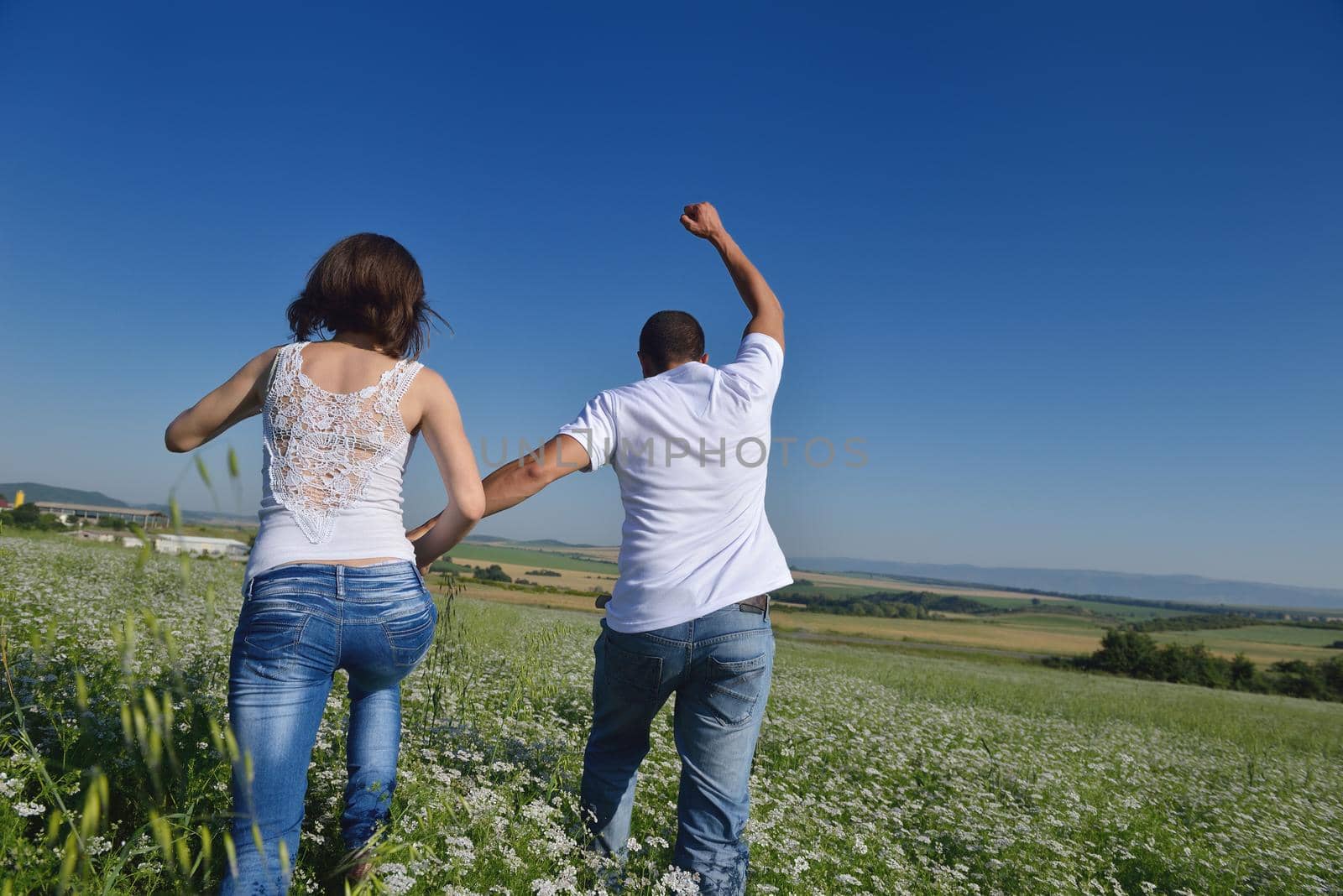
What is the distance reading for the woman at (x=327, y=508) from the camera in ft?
7.68

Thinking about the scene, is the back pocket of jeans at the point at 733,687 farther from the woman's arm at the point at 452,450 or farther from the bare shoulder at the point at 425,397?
the bare shoulder at the point at 425,397

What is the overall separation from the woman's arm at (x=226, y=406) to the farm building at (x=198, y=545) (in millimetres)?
442

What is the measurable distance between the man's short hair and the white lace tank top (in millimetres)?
1301

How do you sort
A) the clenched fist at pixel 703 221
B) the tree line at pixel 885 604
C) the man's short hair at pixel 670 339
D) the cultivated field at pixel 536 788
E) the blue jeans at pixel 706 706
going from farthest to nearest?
1. the tree line at pixel 885 604
2. the clenched fist at pixel 703 221
3. the man's short hair at pixel 670 339
4. the blue jeans at pixel 706 706
5. the cultivated field at pixel 536 788

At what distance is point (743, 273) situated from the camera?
3.83 meters

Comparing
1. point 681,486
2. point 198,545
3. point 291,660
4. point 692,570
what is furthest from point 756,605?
point 198,545

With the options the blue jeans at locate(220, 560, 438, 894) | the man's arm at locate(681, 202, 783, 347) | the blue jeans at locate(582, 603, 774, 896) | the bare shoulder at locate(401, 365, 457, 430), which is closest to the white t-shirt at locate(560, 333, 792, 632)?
the blue jeans at locate(582, 603, 774, 896)

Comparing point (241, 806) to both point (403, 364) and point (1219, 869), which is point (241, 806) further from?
point (1219, 869)

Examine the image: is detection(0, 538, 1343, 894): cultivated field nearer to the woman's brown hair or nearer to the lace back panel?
the lace back panel

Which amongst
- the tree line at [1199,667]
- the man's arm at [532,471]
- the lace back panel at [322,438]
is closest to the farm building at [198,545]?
the lace back panel at [322,438]

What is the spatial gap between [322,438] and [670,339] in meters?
1.67

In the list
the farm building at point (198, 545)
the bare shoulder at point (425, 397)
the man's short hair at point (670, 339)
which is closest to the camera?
the farm building at point (198, 545)

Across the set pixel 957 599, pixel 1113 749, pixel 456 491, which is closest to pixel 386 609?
pixel 456 491

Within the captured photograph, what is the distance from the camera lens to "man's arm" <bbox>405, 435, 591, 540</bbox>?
3.17 m
